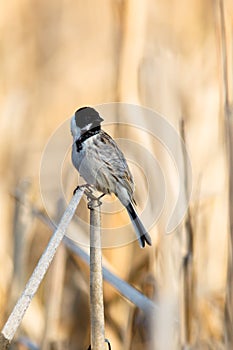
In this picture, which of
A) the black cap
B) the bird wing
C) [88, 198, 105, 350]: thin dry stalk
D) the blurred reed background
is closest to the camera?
[88, 198, 105, 350]: thin dry stalk

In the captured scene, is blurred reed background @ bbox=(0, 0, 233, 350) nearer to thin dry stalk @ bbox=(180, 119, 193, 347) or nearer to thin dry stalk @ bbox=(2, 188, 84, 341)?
thin dry stalk @ bbox=(180, 119, 193, 347)

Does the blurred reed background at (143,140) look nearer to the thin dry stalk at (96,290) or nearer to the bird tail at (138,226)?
the bird tail at (138,226)

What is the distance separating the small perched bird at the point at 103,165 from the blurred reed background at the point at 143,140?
17 centimetres

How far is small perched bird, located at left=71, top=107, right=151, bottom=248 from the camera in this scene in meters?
1.15

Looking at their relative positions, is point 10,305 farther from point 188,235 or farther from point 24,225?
point 188,235

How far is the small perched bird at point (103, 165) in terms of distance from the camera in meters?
1.15

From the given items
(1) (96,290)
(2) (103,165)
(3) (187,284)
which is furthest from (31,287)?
(3) (187,284)

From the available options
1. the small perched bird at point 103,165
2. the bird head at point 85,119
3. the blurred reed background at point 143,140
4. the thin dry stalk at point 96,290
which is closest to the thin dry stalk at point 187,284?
the blurred reed background at point 143,140

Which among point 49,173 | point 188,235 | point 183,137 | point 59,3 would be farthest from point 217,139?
point 59,3

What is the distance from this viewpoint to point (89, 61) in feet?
4.89

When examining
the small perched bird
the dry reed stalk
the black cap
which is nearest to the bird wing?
the small perched bird

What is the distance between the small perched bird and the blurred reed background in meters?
0.17

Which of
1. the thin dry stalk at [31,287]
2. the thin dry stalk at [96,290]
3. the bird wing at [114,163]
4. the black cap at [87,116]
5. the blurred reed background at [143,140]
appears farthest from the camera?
the blurred reed background at [143,140]

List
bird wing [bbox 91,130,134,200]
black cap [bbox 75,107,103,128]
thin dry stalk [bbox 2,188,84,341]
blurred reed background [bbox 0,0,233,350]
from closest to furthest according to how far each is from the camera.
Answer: thin dry stalk [bbox 2,188,84,341]
black cap [bbox 75,107,103,128]
bird wing [bbox 91,130,134,200]
blurred reed background [bbox 0,0,233,350]
